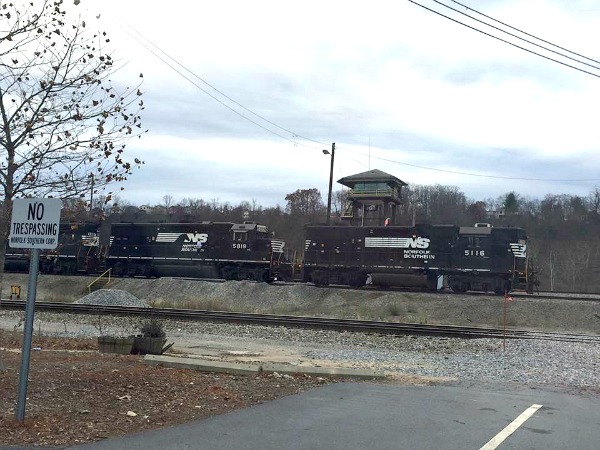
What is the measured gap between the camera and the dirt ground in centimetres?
700

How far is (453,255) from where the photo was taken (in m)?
37.2

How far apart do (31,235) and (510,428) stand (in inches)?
232

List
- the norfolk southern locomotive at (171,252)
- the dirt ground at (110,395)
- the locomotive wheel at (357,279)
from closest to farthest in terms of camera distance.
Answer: the dirt ground at (110,395)
the locomotive wheel at (357,279)
the norfolk southern locomotive at (171,252)

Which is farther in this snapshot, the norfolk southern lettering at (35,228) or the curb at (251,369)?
the curb at (251,369)

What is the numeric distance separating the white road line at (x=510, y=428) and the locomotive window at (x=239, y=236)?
3338cm

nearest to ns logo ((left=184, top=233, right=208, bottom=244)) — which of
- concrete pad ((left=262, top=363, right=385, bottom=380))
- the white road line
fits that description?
concrete pad ((left=262, top=363, right=385, bottom=380))

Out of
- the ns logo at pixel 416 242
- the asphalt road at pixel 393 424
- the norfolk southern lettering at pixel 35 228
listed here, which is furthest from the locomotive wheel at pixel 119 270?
the norfolk southern lettering at pixel 35 228

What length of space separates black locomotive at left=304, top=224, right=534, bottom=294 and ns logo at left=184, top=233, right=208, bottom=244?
23.5ft

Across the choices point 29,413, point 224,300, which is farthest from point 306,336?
point 224,300

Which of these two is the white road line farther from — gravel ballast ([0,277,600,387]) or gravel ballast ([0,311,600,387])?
gravel ballast ([0,277,600,387])

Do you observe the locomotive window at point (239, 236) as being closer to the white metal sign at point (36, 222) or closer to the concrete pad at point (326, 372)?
the concrete pad at point (326, 372)

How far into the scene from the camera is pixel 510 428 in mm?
7746

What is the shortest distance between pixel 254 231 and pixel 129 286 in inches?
350

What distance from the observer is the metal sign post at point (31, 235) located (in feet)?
22.1
